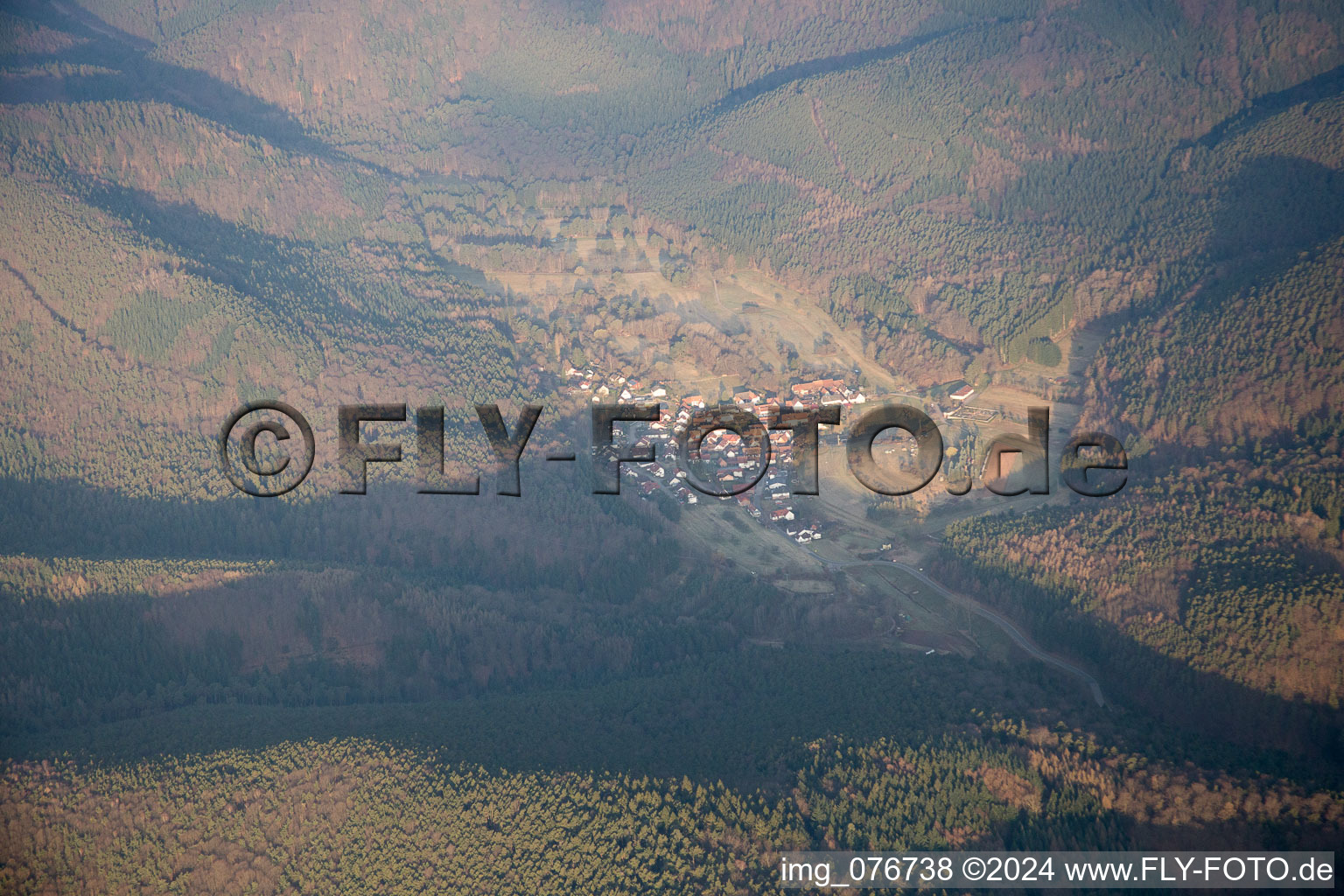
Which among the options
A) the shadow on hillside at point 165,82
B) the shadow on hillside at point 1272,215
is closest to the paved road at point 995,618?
the shadow on hillside at point 1272,215

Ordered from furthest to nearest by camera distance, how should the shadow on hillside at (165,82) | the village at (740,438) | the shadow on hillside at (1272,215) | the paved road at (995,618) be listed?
the shadow on hillside at (165,82) < the shadow on hillside at (1272,215) < the village at (740,438) < the paved road at (995,618)

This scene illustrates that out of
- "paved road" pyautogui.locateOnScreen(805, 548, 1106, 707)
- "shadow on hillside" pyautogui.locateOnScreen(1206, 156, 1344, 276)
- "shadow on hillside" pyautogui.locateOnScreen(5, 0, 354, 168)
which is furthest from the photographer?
"shadow on hillside" pyautogui.locateOnScreen(5, 0, 354, 168)

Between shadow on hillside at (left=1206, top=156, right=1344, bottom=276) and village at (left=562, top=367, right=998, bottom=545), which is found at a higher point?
shadow on hillside at (left=1206, top=156, right=1344, bottom=276)

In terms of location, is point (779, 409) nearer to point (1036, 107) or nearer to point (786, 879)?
point (1036, 107)

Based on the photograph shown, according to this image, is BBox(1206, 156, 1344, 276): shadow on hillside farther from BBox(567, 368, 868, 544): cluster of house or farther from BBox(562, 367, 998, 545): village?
BBox(567, 368, 868, 544): cluster of house

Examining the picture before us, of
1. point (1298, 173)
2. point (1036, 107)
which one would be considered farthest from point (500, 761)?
point (1036, 107)

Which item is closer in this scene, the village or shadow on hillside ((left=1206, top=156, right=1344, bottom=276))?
the village

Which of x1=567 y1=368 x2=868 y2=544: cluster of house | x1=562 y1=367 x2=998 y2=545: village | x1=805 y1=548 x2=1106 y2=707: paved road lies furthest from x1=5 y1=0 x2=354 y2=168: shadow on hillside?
x1=805 y1=548 x2=1106 y2=707: paved road

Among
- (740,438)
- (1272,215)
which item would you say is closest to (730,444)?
(740,438)

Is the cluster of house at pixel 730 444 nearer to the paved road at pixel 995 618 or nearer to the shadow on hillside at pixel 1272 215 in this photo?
the paved road at pixel 995 618
